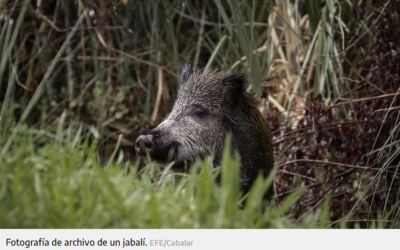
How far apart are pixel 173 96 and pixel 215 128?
8.30 feet

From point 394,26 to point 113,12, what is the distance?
10.1 feet

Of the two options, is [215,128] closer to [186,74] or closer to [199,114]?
[199,114]

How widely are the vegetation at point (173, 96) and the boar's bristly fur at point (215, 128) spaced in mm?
188

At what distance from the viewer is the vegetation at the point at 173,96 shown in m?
1.74

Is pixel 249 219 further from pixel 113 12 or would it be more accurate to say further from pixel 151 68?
pixel 113 12

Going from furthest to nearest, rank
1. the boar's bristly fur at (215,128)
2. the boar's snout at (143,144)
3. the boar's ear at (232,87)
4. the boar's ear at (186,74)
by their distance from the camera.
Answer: the boar's ear at (186,74)
the boar's ear at (232,87)
the boar's bristly fur at (215,128)
the boar's snout at (143,144)

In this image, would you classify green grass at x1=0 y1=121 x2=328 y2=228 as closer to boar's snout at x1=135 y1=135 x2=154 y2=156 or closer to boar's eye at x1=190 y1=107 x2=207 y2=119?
boar's snout at x1=135 y1=135 x2=154 y2=156

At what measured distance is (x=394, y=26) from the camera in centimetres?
432

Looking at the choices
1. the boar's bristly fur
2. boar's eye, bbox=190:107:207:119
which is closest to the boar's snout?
the boar's bristly fur

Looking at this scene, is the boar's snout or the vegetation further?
the boar's snout

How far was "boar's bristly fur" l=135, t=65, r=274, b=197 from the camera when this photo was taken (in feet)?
12.4
